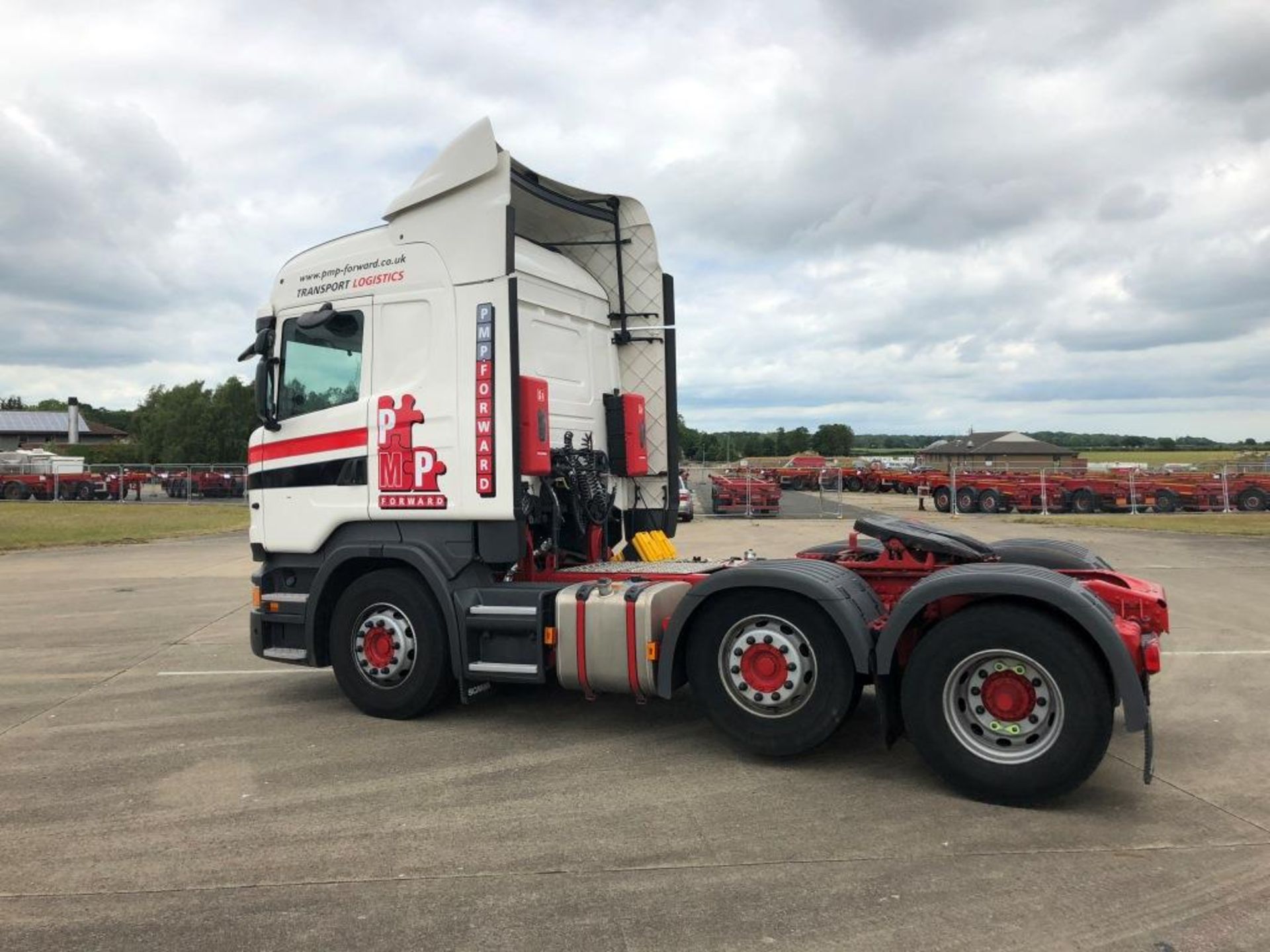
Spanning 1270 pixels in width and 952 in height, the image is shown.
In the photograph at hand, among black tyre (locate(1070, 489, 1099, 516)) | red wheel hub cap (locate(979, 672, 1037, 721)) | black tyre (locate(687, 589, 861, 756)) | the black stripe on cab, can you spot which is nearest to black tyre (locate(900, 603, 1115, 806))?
red wheel hub cap (locate(979, 672, 1037, 721))

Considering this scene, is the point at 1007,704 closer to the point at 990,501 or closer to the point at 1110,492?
the point at 990,501

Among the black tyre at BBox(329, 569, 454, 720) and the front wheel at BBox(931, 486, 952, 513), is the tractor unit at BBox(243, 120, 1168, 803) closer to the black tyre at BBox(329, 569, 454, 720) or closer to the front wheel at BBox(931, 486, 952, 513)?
the black tyre at BBox(329, 569, 454, 720)

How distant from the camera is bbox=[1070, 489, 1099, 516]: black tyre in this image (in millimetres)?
31375

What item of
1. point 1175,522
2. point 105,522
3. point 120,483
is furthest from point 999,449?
point 105,522

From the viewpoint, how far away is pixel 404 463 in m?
6.25

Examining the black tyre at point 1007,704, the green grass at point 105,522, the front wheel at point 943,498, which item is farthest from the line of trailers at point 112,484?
the black tyre at point 1007,704

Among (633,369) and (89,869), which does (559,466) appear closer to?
(633,369)

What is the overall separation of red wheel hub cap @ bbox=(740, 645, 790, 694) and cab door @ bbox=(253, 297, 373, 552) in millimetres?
2823

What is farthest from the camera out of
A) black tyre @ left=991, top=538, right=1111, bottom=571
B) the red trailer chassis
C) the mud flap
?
the red trailer chassis

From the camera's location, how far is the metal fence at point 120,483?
4144 centimetres

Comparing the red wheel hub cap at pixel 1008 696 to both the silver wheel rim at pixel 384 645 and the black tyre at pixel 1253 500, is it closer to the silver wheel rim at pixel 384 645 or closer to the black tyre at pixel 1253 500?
the silver wheel rim at pixel 384 645

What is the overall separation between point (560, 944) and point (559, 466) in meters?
3.66

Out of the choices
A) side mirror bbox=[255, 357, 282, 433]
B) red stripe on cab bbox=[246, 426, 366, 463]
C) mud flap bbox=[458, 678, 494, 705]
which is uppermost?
side mirror bbox=[255, 357, 282, 433]

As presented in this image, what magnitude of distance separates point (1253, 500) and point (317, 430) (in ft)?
108
